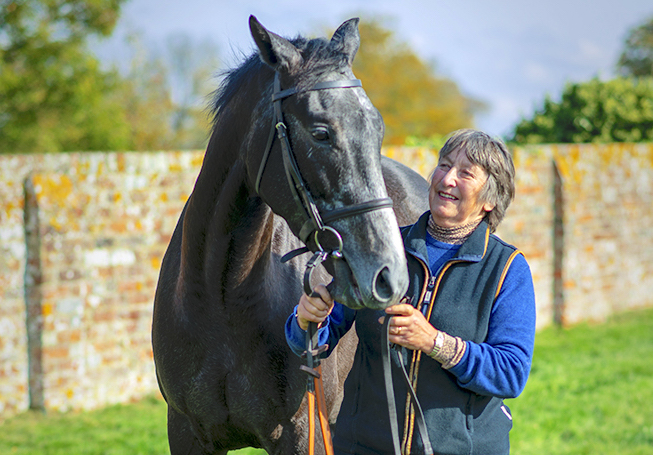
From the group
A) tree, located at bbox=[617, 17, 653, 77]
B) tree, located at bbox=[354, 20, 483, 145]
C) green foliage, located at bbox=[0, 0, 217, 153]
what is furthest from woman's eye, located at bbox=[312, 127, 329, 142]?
tree, located at bbox=[617, 17, 653, 77]

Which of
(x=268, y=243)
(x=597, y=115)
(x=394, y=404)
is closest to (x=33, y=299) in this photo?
(x=268, y=243)

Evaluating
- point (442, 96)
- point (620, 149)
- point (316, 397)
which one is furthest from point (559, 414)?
point (442, 96)

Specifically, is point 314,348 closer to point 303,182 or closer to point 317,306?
point 317,306

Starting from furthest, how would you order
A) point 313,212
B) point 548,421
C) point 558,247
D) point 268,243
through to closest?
point 558,247 < point 548,421 < point 268,243 < point 313,212

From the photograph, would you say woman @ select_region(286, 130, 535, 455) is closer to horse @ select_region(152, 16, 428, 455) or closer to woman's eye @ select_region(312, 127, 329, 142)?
horse @ select_region(152, 16, 428, 455)

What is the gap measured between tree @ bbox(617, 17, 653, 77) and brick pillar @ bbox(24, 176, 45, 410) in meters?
26.4

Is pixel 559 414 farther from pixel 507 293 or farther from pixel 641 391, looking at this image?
pixel 507 293

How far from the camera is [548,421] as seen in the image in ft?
14.8

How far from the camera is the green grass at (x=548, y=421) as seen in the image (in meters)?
4.10

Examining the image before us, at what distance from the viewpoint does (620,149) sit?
838 centimetres

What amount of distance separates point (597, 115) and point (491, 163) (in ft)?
28.4

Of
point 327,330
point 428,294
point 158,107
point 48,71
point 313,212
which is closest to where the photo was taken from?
point 313,212

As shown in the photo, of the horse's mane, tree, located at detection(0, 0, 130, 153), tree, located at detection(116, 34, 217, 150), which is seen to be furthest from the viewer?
tree, located at detection(116, 34, 217, 150)

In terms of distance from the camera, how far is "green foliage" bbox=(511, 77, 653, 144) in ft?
30.2
